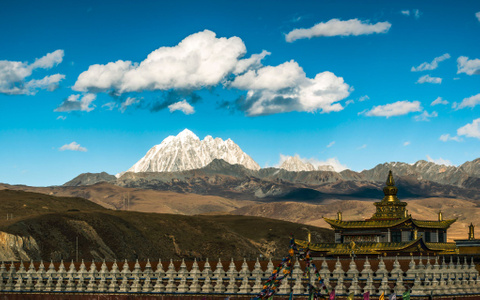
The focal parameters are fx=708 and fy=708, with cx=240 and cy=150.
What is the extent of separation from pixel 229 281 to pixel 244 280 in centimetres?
124

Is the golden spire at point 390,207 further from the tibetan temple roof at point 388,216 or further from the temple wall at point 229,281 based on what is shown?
the temple wall at point 229,281

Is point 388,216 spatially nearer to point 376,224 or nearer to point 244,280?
point 376,224

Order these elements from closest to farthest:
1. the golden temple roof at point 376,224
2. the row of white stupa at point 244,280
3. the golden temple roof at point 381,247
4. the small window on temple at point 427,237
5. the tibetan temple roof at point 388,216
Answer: the row of white stupa at point 244,280
the golden temple roof at point 381,247
the golden temple roof at point 376,224
the tibetan temple roof at point 388,216
the small window on temple at point 427,237

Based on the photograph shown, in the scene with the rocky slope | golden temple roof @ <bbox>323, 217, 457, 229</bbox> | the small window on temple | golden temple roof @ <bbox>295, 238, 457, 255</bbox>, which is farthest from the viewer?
the rocky slope

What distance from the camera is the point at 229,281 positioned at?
49781 mm

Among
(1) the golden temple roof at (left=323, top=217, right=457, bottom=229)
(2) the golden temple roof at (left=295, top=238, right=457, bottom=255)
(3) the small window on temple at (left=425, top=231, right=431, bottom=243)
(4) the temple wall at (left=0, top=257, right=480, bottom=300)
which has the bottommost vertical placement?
(4) the temple wall at (left=0, top=257, right=480, bottom=300)

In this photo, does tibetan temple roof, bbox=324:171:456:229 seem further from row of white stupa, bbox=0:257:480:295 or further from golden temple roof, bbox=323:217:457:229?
row of white stupa, bbox=0:257:480:295

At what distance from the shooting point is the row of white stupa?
4503cm

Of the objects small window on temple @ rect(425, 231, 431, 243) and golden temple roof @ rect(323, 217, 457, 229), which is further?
small window on temple @ rect(425, 231, 431, 243)

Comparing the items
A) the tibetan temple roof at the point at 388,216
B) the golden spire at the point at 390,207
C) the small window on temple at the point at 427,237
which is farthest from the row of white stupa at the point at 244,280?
the small window on temple at the point at 427,237

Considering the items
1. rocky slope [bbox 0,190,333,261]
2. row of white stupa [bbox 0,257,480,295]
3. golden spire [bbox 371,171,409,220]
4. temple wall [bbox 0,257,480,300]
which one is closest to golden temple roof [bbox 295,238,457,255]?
temple wall [bbox 0,257,480,300]

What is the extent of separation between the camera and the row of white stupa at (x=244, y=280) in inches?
1773

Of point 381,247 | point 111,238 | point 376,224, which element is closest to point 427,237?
point 376,224

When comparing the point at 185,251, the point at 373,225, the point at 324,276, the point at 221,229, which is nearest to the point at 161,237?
the point at 185,251
